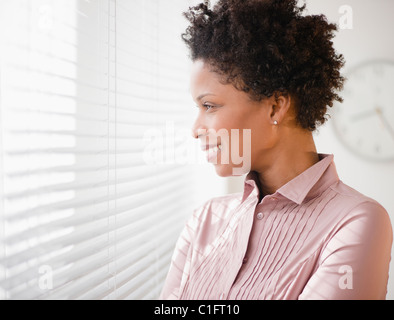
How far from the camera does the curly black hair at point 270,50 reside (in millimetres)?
780

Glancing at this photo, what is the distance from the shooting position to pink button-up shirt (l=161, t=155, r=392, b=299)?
679 mm

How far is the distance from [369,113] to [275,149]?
121cm

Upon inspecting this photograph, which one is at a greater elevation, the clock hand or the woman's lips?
the clock hand

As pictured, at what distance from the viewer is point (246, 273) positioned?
0.78 m

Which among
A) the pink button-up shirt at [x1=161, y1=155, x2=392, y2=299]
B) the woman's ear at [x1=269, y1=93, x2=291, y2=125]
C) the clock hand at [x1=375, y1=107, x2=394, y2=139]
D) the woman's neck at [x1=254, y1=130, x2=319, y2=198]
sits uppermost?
the clock hand at [x1=375, y1=107, x2=394, y2=139]

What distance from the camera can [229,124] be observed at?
0.79 m

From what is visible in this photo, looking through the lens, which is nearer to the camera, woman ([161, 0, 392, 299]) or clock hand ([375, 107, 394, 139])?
woman ([161, 0, 392, 299])

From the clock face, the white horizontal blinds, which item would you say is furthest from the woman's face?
the clock face

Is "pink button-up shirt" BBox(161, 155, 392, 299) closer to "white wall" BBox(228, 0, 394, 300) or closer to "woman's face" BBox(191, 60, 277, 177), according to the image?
"woman's face" BBox(191, 60, 277, 177)

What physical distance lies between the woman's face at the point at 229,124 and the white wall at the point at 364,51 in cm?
102

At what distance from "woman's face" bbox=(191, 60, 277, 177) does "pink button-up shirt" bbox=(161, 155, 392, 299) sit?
0.37 ft

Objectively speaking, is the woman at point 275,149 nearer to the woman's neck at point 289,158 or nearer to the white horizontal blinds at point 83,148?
the woman's neck at point 289,158
